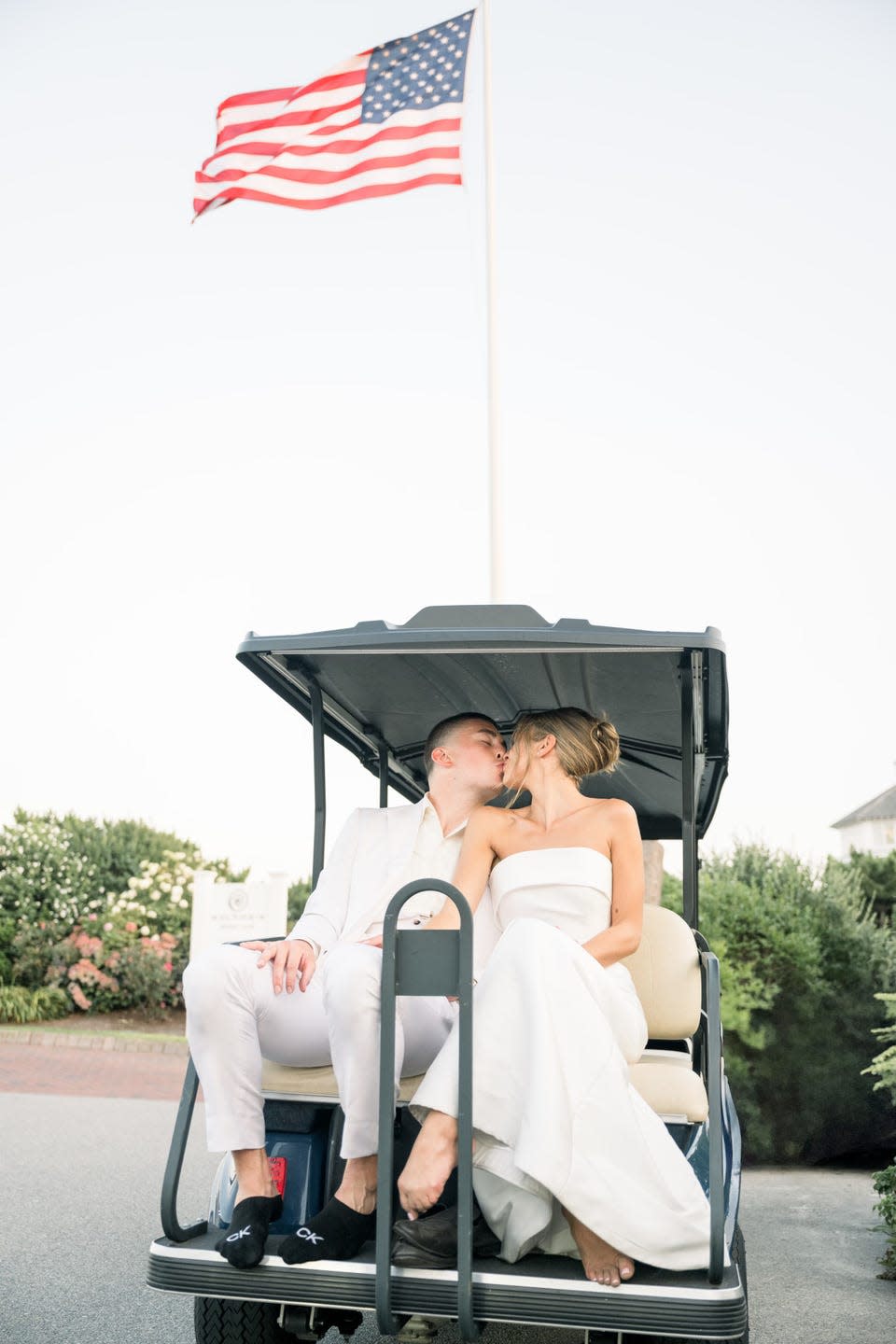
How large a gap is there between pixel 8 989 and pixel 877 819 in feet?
76.8

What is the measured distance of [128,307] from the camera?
1091 cm

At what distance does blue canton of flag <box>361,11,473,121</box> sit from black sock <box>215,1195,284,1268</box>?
831 centimetres

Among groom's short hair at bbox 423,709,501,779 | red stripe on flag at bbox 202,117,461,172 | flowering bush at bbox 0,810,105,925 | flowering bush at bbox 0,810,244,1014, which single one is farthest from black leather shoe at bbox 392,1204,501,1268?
flowering bush at bbox 0,810,105,925

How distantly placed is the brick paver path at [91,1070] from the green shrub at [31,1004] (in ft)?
2.77

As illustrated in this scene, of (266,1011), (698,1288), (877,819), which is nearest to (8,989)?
(266,1011)

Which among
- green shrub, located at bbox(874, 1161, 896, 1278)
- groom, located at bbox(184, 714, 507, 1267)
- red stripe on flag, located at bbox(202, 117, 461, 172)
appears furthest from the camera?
red stripe on flag, located at bbox(202, 117, 461, 172)

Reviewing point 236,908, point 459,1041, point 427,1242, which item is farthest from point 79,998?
point 459,1041

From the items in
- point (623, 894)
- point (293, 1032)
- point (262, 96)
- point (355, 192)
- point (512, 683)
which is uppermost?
point (262, 96)

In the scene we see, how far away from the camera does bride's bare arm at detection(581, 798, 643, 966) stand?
10.2 feet

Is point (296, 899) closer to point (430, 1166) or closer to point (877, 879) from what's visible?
point (877, 879)

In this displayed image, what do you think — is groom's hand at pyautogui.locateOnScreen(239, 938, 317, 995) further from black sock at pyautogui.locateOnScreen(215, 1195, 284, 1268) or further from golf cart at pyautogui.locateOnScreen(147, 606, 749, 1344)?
black sock at pyautogui.locateOnScreen(215, 1195, 284, 1268)

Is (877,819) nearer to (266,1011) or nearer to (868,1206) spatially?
(868,1206)

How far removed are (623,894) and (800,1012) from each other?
5737 millimetres

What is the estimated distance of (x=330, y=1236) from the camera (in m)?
2.54
